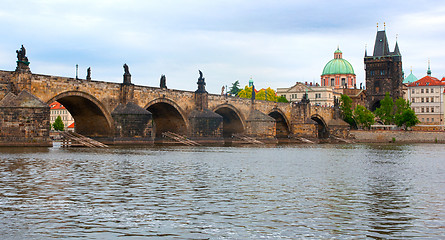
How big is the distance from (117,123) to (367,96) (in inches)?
3473

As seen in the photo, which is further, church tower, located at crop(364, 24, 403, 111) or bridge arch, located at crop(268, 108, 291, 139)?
church tower, located at crop(364, 24, 403, 111)

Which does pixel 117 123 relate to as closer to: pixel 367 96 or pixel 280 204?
pixel 280 204

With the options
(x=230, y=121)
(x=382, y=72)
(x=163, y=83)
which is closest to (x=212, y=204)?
(x=163, y=83)

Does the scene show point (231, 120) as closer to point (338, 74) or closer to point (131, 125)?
point (131, 125)

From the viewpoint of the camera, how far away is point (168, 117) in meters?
60.2

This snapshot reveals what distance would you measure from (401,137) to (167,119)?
44.8 metres

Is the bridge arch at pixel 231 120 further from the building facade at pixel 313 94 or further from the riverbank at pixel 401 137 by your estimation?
the building facade at pixel 313 94

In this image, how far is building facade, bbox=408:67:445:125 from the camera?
5039 inches

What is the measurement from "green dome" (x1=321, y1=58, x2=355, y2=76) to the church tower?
24.2 metres

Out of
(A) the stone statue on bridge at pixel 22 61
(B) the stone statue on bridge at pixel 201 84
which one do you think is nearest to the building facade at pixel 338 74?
(B) the stone statue on bridge at pixel 201 84

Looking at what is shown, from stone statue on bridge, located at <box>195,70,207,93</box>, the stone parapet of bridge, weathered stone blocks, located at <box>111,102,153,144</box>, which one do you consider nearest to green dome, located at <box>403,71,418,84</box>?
the stone parapet of bridge

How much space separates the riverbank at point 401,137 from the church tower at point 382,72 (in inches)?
1321

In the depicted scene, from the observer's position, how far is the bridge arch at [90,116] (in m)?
48.0

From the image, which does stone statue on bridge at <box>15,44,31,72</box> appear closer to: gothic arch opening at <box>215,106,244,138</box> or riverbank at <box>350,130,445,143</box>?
gothic arch opening at <box>215,106,244,138</box>
